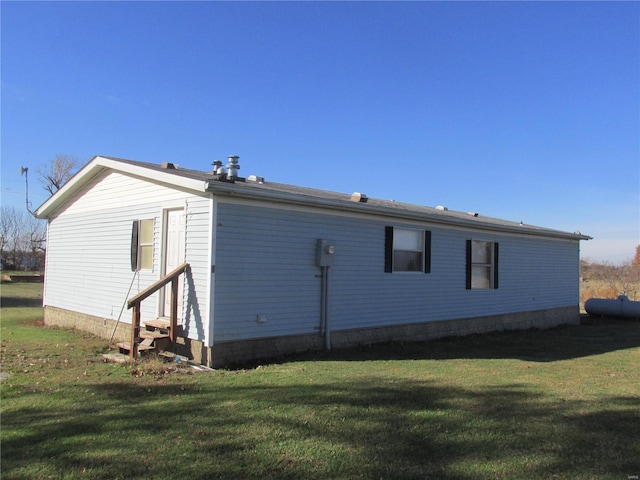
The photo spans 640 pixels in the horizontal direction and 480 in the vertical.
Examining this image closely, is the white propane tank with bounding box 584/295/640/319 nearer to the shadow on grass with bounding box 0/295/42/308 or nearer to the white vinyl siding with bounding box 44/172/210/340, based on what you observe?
the white vinyl siding with bounding box 44/172/210/340

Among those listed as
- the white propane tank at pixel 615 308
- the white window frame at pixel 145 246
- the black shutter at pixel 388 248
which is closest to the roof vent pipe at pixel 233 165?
the white window frame at pixel 145 246

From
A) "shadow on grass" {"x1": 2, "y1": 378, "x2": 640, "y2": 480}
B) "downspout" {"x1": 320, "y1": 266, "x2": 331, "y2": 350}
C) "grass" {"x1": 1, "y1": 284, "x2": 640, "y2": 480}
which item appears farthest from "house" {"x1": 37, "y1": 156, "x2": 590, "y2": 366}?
"shadow on grass" {"x1": 2, "y1": 378, "x2": 640, "y2": 480}

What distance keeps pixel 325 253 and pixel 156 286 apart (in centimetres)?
286

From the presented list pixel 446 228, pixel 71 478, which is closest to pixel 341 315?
pixel 446 228

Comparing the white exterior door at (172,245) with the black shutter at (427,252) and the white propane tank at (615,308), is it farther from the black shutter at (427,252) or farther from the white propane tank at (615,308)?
the white propane tank at (615,308)

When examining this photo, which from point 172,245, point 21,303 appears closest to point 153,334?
point 172,245

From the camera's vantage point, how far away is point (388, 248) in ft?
32.2

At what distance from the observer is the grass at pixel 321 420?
3.62 m

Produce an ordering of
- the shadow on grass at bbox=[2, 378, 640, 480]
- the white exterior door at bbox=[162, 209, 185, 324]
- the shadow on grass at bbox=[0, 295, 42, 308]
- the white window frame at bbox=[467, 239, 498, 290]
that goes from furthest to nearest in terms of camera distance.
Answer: the shadow on grass at bbox=[0, 295, 42, 308], the white window frame at bbox=[467, 239, 498, 290], the white exterior door at bbox=[162, 209, 185, 324], the shadow on grass at bbox=[2, 378, 640, 480]

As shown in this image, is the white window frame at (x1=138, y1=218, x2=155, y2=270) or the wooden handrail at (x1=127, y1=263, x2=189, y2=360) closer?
the wooden handrail at (x1=127, y1=263, x2=189, y2=360)

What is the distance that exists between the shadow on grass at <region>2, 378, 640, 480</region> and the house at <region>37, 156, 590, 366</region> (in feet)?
7.24

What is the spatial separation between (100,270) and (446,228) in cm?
755

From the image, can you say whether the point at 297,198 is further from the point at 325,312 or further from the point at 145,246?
the point at 145,246

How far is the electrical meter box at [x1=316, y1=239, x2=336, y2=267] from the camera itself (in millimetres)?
8523
